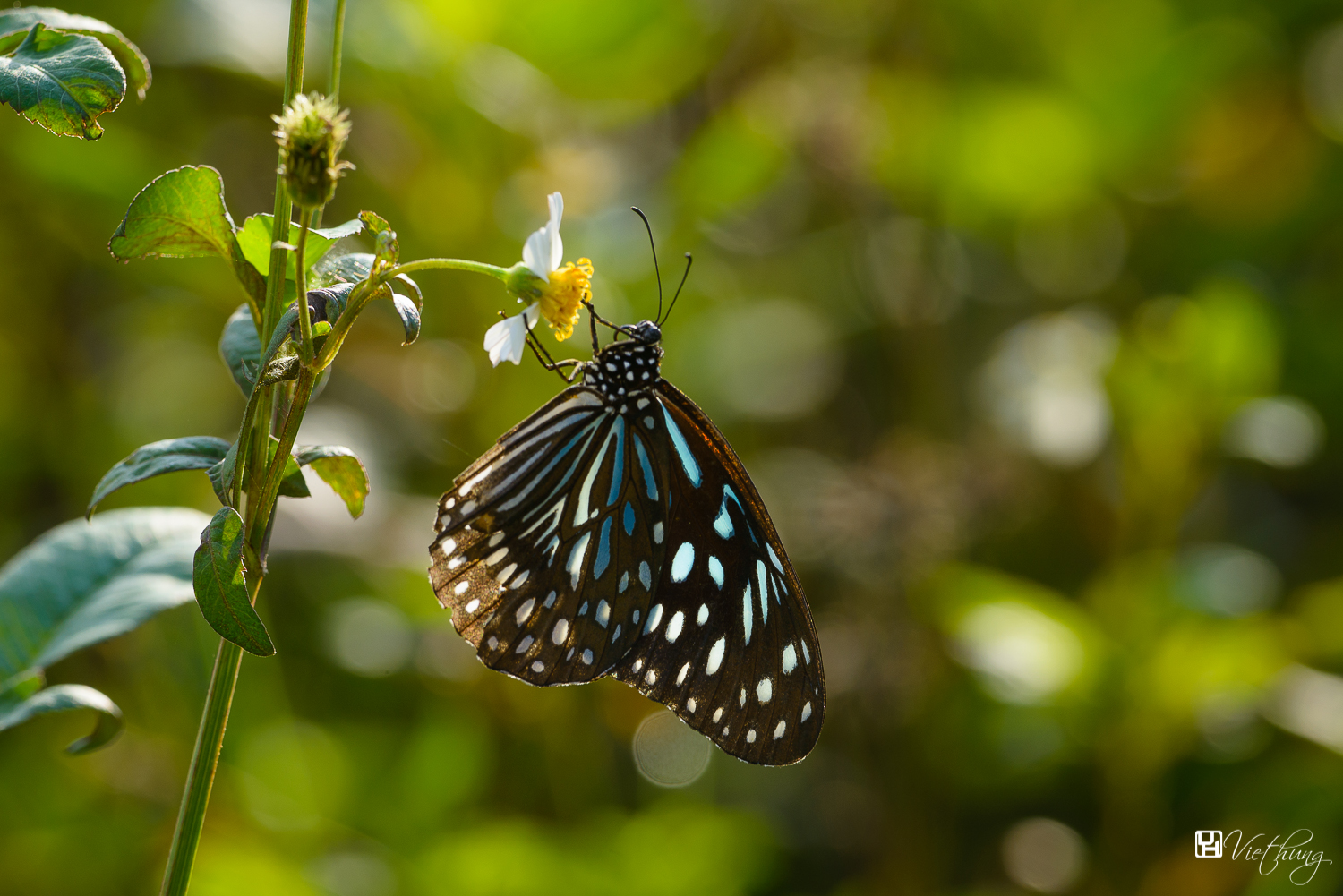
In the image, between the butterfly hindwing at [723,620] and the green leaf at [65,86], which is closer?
the green leaf at [65,86]

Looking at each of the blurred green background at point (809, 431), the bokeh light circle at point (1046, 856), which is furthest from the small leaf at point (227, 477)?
the bokeh light circle at point (1046, 856)

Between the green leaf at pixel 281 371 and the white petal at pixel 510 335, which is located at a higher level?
the white petal at pixel 510 335

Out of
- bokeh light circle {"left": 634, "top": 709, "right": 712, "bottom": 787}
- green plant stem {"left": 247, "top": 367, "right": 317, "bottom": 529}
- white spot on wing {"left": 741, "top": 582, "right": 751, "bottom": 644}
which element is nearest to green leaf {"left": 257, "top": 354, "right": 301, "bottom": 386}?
green plant stem {"left": 247, "top": 367, "right": 317, "bottom": 529}

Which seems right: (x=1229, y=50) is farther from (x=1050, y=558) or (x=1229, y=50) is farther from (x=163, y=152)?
(x=163, y=152)

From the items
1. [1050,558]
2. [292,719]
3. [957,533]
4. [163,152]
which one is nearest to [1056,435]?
[957,533]

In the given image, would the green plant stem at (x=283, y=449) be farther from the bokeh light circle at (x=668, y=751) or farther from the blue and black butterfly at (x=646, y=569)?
the bokeh light circle at (x=668, y=751)

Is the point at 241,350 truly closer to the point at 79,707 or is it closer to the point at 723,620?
the point at 79,707
